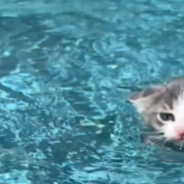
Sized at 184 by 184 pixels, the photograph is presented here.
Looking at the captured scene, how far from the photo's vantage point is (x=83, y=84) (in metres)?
3.73

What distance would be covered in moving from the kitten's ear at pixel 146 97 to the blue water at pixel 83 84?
6 cm

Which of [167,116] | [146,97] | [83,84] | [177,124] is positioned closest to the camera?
[177,124]

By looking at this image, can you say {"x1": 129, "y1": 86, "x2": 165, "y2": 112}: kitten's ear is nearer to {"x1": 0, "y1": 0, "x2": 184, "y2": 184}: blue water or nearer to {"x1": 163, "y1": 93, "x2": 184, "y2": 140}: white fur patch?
{"x1": 0, "y1": 0, "x2": 184, "y2": 184}: blue water

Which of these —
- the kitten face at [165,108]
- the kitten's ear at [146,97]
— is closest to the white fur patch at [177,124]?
the kitten face at [165,108]

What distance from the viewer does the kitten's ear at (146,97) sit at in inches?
134

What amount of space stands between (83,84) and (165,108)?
1.78ft

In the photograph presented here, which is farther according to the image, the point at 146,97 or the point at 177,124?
the point at 146,97

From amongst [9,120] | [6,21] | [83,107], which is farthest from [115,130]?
[6,21]

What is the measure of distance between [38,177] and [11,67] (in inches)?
40.3

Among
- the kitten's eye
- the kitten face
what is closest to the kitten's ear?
the kitten face

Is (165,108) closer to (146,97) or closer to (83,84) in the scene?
(146,97)

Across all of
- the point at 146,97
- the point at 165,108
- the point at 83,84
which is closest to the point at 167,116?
the point at 165,108

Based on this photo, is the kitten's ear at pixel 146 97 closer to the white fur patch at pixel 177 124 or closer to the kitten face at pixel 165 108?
the kitten face at pixel 165 108

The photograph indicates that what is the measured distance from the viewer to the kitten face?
10.5ft
